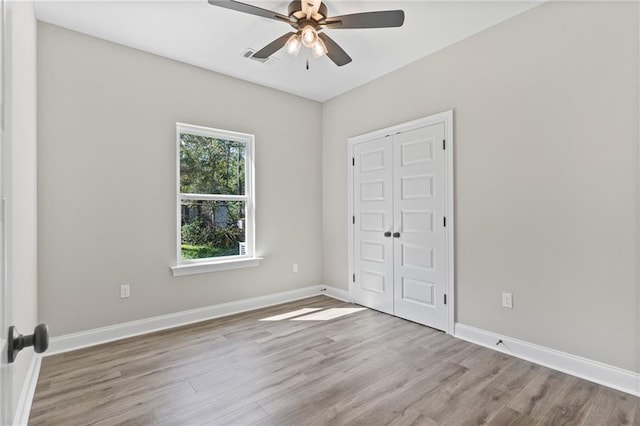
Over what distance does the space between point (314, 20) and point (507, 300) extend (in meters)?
2.77

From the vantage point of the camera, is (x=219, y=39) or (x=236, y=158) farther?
(x=236, y=158)

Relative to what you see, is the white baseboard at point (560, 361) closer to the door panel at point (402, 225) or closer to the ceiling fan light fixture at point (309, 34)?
the door panel at point (402, 225)

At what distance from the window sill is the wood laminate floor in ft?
2.10

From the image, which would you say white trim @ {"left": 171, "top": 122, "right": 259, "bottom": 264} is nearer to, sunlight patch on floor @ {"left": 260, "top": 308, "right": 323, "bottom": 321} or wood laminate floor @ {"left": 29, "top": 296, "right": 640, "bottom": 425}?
sunlight patch on floor @ {"left": 260, "top": 308, "right": 323, "bottom": 321}

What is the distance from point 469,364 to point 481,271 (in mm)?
829

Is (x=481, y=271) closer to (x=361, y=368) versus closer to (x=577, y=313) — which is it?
(x=577, y=313)

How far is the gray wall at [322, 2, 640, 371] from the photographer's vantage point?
2.23 m

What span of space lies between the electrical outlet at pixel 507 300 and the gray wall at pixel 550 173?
0.04 m

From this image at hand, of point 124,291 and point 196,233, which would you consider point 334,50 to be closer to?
point 196,233

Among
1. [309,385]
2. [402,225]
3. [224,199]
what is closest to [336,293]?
[402,225]

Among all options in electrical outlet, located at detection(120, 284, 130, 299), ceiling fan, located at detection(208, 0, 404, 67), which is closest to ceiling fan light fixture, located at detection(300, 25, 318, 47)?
ceiling fan, located at detection(208, 0, 404, 67)

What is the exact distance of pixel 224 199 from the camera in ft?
12.7

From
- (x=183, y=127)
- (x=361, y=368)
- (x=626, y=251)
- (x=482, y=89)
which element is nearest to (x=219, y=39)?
(x=183, y=127)

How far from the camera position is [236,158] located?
401 cm
